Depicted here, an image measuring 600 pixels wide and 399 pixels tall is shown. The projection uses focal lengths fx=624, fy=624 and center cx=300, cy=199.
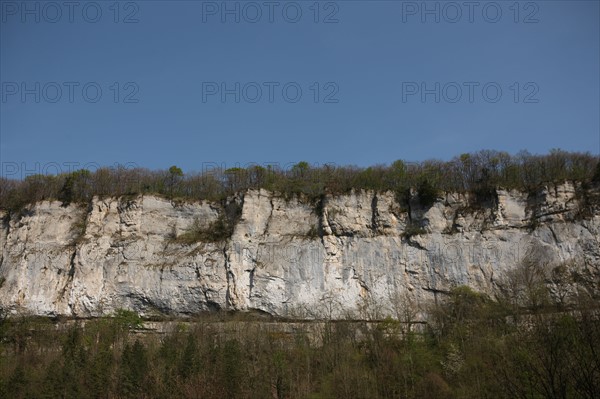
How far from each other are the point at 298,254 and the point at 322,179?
7.05 m

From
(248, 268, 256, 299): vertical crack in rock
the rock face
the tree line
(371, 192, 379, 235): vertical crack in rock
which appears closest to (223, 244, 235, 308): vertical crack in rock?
the rock face

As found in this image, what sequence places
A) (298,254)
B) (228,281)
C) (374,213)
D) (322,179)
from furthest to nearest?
(322,179)
(374,213)
(298,254)
(228,281)

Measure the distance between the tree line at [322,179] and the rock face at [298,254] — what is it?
3.62ft

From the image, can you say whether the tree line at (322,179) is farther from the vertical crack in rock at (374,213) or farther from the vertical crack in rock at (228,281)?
the vertical crack in rock at (228,281)

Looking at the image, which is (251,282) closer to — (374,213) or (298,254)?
(298,254)

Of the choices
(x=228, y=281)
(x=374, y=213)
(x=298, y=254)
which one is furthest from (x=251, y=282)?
(x=374, y=213)

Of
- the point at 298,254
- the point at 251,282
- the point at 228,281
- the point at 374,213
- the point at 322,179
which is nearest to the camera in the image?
the point at 251,282

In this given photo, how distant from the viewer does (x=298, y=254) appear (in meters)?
40.0

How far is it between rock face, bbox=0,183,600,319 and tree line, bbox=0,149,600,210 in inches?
43.5

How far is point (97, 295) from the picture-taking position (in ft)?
129


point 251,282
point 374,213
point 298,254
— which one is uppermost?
point 374,213

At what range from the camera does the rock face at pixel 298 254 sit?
3844 cm

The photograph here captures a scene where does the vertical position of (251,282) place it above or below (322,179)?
below

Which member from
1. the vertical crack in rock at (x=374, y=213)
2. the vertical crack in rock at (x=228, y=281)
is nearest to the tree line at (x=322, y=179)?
the vertical crack in rock at (x=374, y=213)
